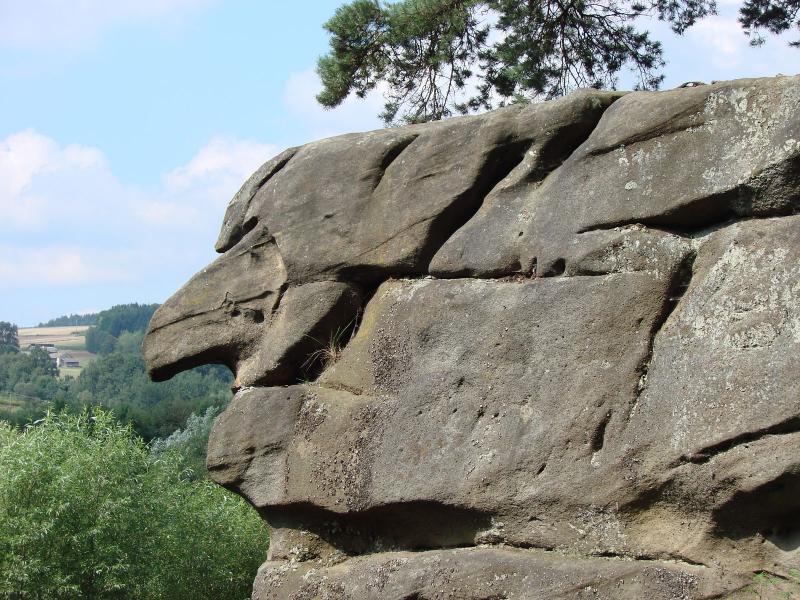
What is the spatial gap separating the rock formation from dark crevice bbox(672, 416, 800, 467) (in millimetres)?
13

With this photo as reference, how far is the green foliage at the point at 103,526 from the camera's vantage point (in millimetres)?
13867

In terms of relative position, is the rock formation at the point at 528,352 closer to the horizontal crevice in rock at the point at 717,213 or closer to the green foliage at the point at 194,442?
the horizontal crevice in rock at the point at 717,213

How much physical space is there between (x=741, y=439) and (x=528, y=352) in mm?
1804

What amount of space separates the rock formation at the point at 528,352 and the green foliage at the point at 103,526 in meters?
5.41

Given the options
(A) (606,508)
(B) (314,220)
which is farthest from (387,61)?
(A) (606,508)

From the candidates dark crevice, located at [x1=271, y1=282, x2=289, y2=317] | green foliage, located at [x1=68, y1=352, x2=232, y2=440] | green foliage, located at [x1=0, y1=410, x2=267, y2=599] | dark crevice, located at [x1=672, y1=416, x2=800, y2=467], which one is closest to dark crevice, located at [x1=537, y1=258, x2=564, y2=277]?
dark crevice, located at [x1=672, y1=416, x2=800, y2=467]

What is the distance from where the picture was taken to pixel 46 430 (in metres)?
17.0

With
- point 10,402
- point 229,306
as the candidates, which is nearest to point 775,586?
point 229,306

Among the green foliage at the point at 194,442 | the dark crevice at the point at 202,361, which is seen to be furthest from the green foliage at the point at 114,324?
the dark crevice at the point at 202,361

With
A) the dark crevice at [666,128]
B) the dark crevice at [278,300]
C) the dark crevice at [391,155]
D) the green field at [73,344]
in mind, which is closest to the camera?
the dark crevice at [666,128]

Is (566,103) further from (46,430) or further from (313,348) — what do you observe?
(46,430)

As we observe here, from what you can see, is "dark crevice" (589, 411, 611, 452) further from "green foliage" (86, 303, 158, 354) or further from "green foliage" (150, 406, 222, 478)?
"green foliage" (86, 303, 158, 354)

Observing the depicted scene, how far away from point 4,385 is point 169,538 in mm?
108316

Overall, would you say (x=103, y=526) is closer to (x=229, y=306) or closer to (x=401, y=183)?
(x=229, y=306)
